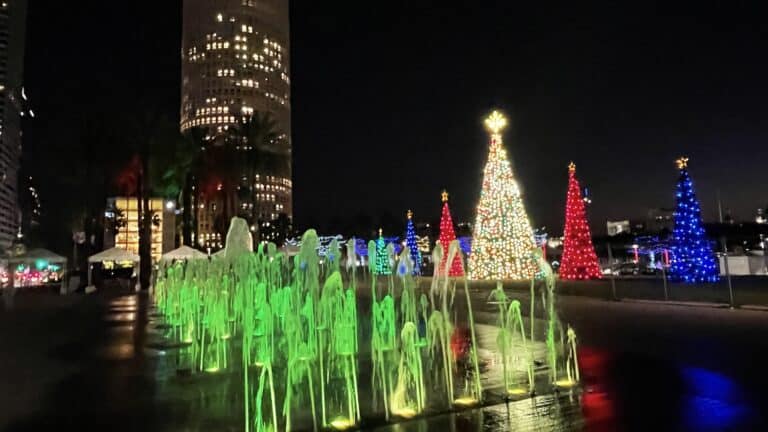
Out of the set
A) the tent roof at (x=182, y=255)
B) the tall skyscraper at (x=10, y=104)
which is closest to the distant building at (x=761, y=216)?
the tent roof at (x=182, y=255)

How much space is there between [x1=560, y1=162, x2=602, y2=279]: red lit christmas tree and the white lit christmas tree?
3.42m

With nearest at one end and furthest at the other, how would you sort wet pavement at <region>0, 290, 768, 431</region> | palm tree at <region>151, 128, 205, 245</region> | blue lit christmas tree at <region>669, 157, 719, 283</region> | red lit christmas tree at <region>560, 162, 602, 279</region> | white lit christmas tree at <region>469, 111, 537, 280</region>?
wet pavement at <region>0, 290, 768, 431</region> → blue lit christmas tree at <region>669, 157, 719, 283</region> → white lit christmas tree at <region>469, 111, 537, 280</region> → red lit christmas tree at <region>560, 162, 602, 279</region> → palm tree at <region>151, 128, 205, 245</region>

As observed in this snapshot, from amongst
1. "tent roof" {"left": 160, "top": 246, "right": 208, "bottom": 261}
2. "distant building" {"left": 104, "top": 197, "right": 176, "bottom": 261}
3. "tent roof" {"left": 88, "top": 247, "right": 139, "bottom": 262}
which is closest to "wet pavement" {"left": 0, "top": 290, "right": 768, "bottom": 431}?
"tent roof" {"left": 160, "top": 246, "right": 208, "bottom": 261}

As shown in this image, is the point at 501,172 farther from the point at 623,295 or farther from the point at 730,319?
the point at 730,319

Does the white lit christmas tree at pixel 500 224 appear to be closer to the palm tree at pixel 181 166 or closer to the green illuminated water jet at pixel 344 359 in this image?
the green illuminated water jet at pixel 344 359

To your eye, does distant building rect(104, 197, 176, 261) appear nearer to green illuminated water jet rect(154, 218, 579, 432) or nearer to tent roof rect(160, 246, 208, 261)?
tent roof rect(160, 246, 208, 261)

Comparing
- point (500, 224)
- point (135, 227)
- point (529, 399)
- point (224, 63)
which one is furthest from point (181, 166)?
point (224, 63)

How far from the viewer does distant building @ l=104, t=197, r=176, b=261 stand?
54750mm

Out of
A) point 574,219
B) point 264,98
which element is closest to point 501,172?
point 574,219

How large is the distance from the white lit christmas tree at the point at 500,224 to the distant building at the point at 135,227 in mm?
40386

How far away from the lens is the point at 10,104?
105188mm

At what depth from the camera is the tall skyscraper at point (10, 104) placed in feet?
326

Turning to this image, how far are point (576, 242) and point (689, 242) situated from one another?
5454 millimetres

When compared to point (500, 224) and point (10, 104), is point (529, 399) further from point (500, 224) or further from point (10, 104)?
point (10, 104)
